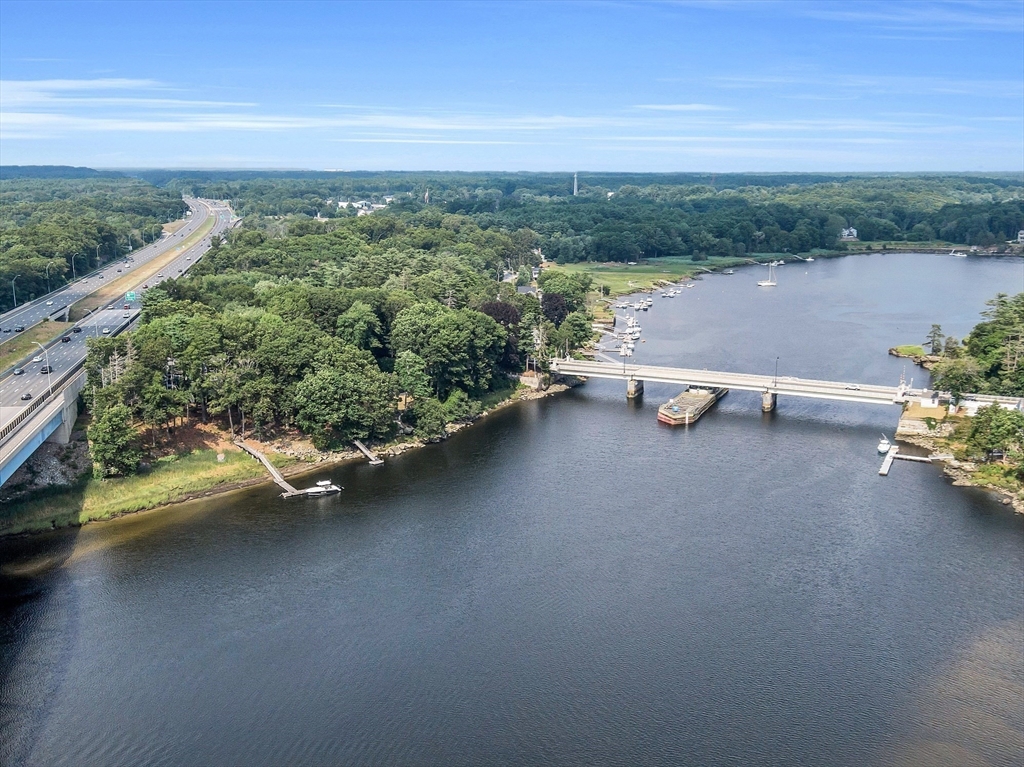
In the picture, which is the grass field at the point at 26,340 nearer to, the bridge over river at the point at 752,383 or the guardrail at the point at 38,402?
the guardrail at the point at 38,402

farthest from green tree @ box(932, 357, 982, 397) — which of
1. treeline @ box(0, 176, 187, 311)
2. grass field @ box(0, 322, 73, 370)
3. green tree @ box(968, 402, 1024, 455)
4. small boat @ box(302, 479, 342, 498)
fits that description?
treeline @ box(0, 176, 187, 311)

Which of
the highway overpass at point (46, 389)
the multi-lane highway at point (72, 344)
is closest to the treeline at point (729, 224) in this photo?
the multi-lane highway at point (72, 344)

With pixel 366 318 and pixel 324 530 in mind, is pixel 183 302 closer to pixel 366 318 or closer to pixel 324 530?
pixel 366 318

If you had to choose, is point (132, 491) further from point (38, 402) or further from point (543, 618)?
point (543, 618)

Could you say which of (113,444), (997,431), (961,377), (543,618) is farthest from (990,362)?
(113,444)

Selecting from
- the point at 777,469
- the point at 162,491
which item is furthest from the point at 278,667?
the point at 777,469
